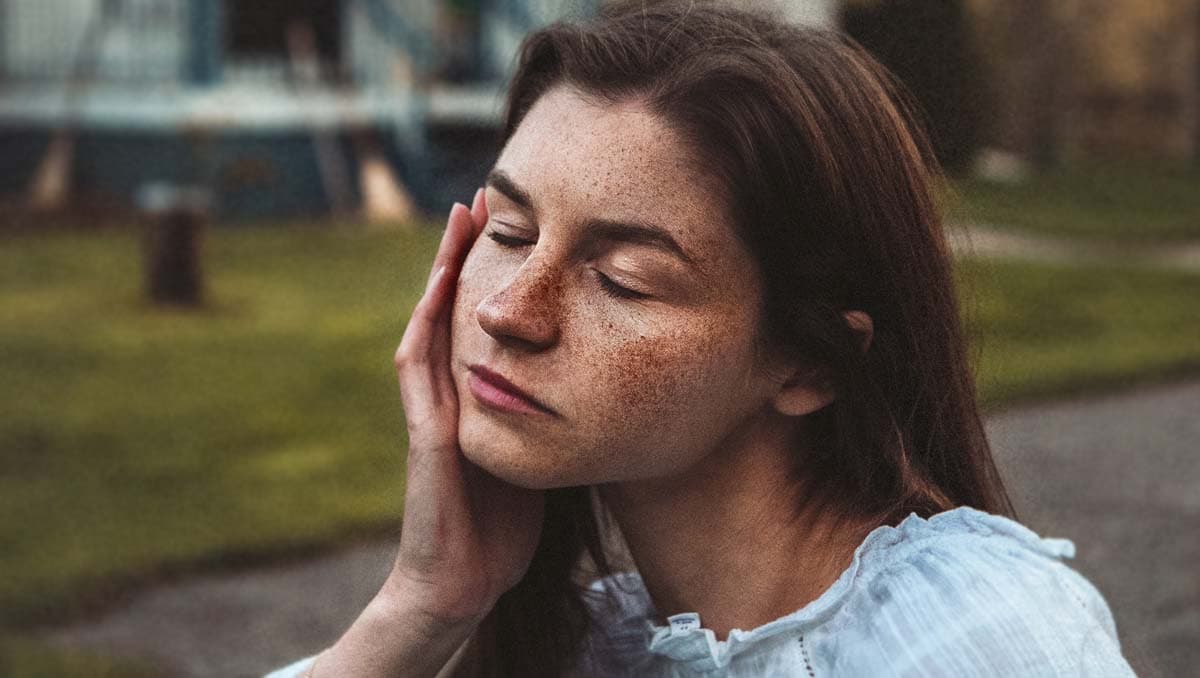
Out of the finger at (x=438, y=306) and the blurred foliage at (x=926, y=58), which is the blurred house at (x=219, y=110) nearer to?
the blurred foliage at (x=926, y=58)

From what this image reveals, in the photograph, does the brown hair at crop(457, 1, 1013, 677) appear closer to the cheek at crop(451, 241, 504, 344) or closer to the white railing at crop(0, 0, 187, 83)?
the cheek at crop(451, 241, 504, 344)

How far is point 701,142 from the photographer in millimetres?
1714

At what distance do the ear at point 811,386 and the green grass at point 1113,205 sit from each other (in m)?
10.2

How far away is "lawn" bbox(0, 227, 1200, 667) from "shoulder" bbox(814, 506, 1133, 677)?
0.43 meters

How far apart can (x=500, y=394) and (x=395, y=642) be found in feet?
1.40

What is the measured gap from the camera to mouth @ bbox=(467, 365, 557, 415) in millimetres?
1707

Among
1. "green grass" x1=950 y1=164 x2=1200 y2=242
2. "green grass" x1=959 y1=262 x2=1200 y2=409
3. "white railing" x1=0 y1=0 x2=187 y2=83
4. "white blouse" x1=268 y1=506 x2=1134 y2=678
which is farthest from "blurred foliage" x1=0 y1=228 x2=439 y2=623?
→ "green grass" x1=950 y1=164 x2=1200 y2=242

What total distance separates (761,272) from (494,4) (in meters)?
13.8

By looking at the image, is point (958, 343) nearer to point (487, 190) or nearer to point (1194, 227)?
point (487, 190)

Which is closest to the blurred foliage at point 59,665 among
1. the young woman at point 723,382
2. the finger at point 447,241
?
the young woman at point 723,382

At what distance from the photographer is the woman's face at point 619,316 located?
1.68m

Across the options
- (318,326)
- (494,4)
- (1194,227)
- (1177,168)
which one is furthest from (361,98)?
(1177,168)

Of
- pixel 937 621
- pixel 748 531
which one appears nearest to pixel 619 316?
pixel 748 531

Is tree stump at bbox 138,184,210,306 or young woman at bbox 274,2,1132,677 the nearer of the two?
young woman at bbox 274,2,1132,677
